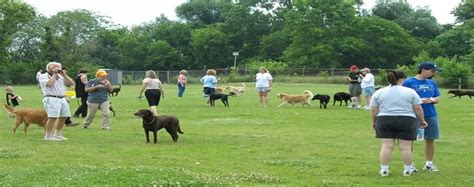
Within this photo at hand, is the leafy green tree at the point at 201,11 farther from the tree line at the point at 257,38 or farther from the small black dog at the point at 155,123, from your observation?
the small black dog at the point at 155,123

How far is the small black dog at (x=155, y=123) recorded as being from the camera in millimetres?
13367

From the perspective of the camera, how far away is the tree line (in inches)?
3501

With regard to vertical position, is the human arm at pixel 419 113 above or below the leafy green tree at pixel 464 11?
below

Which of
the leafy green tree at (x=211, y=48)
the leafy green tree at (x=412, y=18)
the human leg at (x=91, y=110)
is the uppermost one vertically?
the leafy green tree at (x=412, y=18)

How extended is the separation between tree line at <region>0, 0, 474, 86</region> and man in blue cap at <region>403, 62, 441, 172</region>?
212 feet

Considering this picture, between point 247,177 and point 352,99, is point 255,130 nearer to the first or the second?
point 247,177

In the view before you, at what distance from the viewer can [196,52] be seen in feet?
348

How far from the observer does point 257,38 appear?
349 feet

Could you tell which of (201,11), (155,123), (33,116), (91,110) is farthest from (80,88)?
(201,11)

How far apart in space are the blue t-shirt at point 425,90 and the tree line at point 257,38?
64678mm

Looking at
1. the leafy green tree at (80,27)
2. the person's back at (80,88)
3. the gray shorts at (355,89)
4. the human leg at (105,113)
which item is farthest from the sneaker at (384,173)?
the leafy green tree at (80,27)

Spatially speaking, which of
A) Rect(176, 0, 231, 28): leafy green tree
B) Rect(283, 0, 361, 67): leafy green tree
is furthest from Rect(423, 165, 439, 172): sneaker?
Rect(176, 0, 231, 28): leafy green tree

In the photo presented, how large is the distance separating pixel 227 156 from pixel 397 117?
3.50 m

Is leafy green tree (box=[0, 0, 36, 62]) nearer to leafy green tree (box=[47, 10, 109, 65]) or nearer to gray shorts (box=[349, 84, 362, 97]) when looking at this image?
leafy green tree (box=[47, 10, 109, 65])
